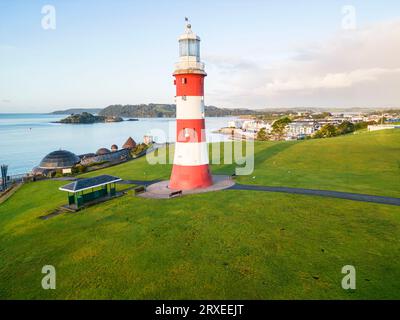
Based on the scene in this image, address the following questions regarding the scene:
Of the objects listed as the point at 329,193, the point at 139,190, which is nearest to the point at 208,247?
the point at 139,190

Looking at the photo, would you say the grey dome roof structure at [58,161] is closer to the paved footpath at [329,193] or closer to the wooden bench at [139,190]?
the wooden bench at [139,190]

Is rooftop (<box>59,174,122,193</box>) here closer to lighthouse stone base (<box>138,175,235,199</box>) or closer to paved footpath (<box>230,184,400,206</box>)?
lighthouse stone base (<box>138,175,235,199</box>)

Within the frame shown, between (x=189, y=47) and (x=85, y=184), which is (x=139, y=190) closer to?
(x=85, y=184)

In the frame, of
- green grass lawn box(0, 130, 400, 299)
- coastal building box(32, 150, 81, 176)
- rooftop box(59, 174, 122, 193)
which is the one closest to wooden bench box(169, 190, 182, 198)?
green grass lawn box(0, 130, 400, 299)

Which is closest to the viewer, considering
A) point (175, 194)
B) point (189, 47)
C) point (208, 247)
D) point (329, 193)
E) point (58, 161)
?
point (208, 247)

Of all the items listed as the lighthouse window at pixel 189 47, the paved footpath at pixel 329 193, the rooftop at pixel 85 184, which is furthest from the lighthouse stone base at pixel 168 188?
the lighthouse window at pixel 189 47
